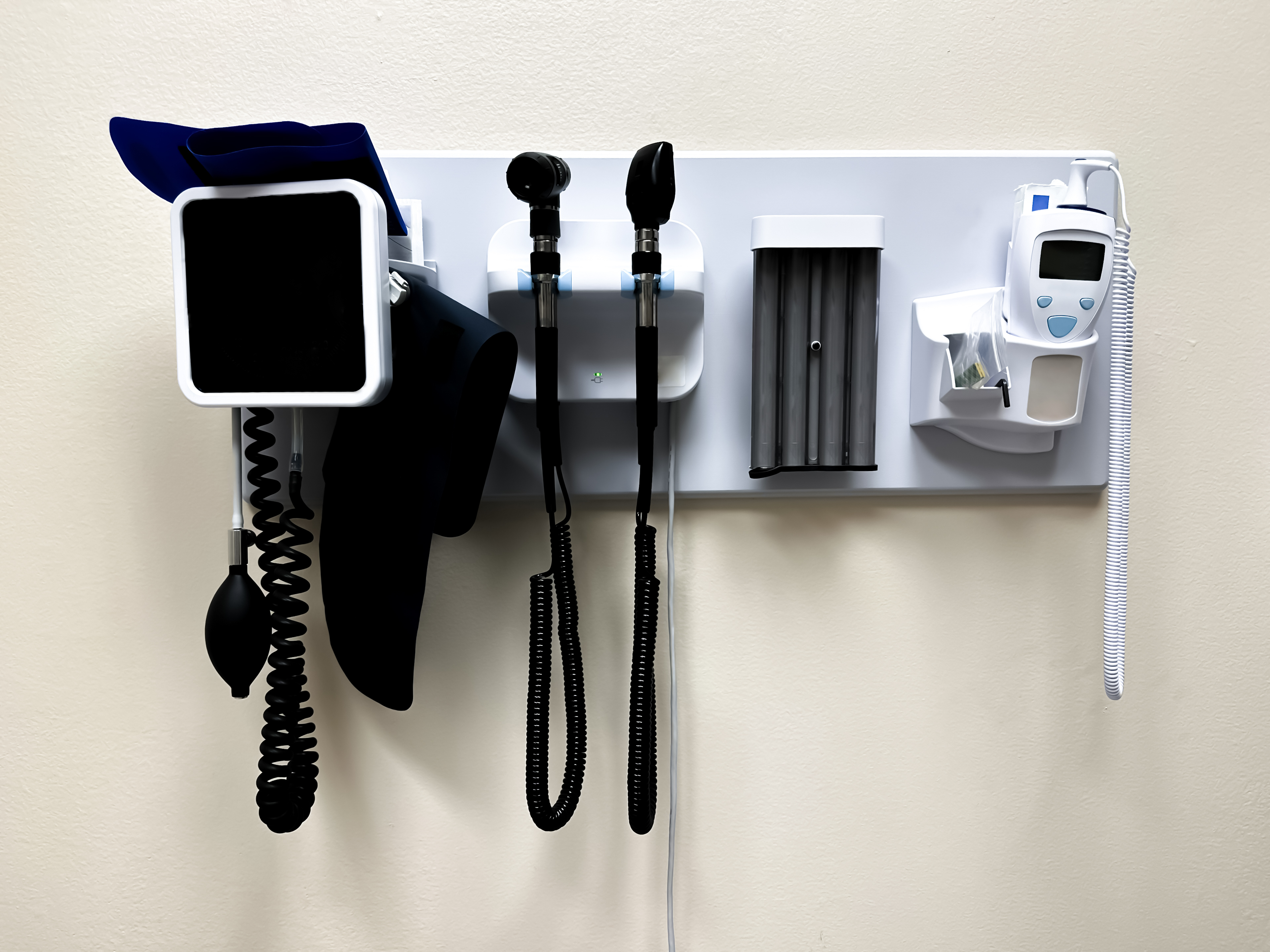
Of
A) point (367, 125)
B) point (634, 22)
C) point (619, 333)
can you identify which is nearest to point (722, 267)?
point (619, 333)

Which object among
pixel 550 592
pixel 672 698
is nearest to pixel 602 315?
pixel 550 592

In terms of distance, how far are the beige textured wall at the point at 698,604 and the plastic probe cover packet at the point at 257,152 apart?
0.58 feet

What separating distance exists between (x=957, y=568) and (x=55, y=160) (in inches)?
39.6

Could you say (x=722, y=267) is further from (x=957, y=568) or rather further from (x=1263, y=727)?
(x=1263, y=727)

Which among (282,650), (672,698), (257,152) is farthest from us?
(672,698)

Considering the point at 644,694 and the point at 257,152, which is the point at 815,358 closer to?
the point at 644,694

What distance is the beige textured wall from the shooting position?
71 centimetres

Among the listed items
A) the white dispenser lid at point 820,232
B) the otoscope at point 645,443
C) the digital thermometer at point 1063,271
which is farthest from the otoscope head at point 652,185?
the digital thermometer at point 1063,271

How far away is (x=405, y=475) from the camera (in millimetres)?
613

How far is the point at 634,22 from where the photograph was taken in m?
0.71

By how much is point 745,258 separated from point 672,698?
18.0 inches

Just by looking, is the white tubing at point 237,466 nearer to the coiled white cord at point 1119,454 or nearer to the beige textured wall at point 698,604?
the beige textured wall at point 698,604

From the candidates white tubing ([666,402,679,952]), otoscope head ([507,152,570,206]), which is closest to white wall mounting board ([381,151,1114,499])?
white tubing ([666,402,679,952])

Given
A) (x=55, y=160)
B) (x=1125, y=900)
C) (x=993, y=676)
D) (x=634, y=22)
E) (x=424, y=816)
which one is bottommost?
(x=1125, y=900)
